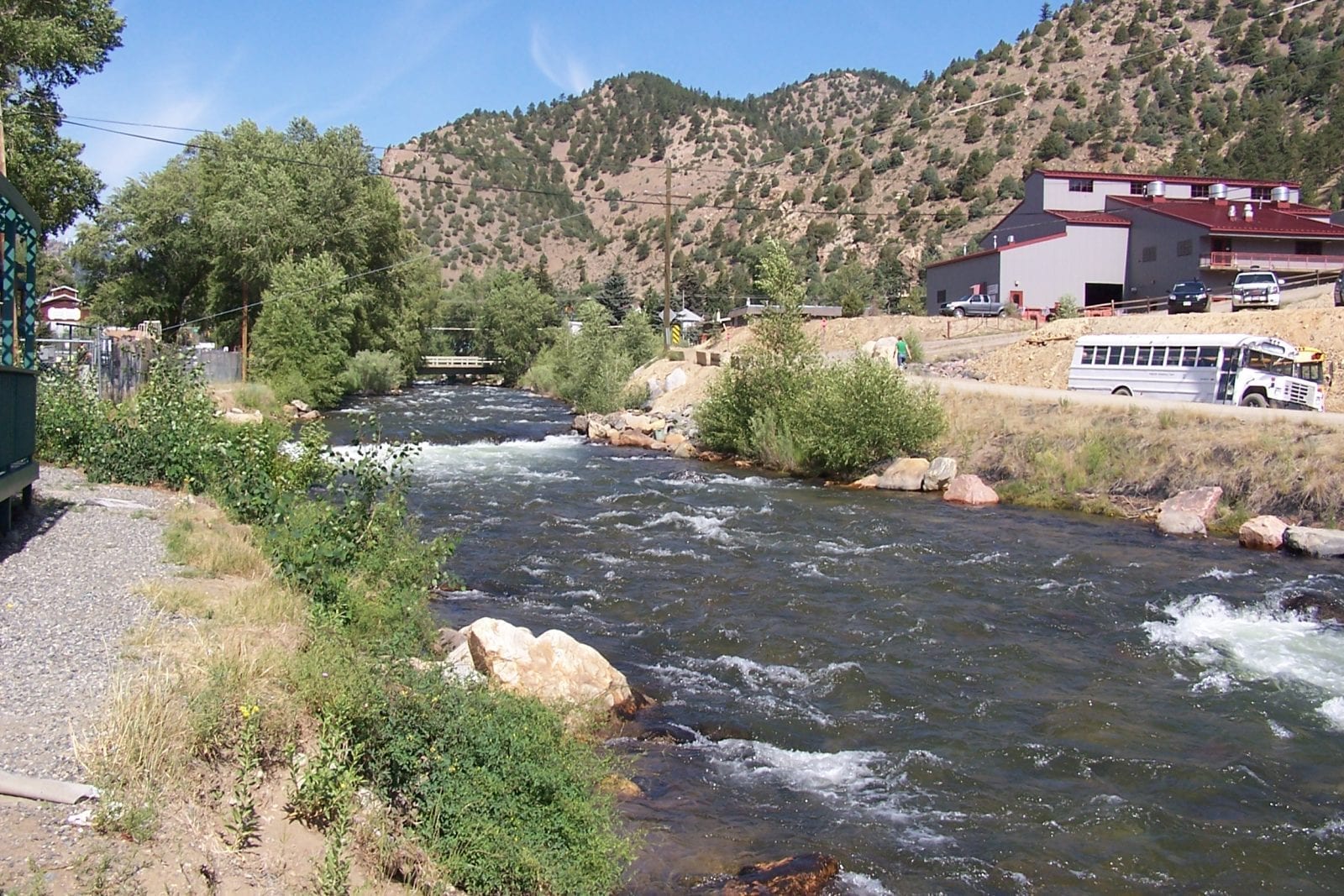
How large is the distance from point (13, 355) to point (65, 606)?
547 cm

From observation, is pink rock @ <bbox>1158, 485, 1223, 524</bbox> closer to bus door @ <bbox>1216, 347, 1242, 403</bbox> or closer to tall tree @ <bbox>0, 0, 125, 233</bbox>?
bus door @ <bbox>1216, 347, 1242, 403</bbox>

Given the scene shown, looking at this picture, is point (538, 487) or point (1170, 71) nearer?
point (538, 487)

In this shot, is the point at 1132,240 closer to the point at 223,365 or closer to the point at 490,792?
the point at 223,365

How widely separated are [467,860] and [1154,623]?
11.3m

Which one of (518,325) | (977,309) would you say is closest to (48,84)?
(977,309)

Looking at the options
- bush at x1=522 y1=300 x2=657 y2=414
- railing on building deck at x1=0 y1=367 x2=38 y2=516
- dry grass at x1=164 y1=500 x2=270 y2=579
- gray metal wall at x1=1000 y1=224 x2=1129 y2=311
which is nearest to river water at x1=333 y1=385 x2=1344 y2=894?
dry grass at x1=164 y1=500 x2=270 y2=579

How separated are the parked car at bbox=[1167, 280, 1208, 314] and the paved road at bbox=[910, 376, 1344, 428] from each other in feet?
35.7

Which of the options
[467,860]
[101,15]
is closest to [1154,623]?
[467,860]

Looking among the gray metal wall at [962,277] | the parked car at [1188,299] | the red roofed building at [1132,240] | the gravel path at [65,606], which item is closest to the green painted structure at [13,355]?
the gravel path at [65,606]

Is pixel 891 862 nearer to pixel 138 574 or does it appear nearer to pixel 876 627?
pixel 876 627

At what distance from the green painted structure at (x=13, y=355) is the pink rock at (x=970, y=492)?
18.6 m

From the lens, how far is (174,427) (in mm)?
16922

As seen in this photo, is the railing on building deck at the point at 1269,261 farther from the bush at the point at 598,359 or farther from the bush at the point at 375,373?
the bush at the point at 375,373

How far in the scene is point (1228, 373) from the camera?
89.7 ft
